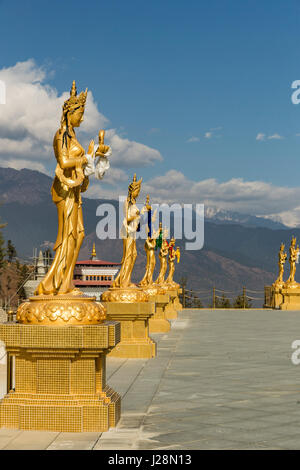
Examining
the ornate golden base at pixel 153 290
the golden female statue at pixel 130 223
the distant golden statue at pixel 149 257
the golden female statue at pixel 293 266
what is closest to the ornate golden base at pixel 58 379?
the golden female statue at pixel 130 223

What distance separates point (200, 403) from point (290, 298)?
22.8 meters

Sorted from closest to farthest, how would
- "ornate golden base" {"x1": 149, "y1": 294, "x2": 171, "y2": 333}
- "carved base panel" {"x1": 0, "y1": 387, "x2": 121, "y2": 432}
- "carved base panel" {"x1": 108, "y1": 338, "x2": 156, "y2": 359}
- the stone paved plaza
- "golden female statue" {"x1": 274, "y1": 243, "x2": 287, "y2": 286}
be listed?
the stone paved plaza < "carved base panel" {"x1": 0, "y1": 387, "x2": 121, "y2": 432} < "carved base panel" {"x1": 108, "y1": 338, "x2": 156, "y2": 359} < "ornate golden base" {"x1": 149, "y1": 294, "x2": 171, "y2": 333} < "golden female statue" {"x1": 274, "y1": 243, "x2": 287, "y2": 286}

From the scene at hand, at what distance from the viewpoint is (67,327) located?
5.24 m

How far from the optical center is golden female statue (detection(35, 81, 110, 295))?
5641 mm

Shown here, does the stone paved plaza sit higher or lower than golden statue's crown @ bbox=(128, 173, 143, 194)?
lower

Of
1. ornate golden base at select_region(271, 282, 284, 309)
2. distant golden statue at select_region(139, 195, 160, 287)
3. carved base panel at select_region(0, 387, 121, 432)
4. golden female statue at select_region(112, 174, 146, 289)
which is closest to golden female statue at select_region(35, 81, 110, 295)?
carved base panel at select_region(0, 387, 121, 432)

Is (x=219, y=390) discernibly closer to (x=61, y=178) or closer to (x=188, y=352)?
(x=61, y=178)

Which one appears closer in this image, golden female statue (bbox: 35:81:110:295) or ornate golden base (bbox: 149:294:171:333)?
golden female statue (bbox: 35:81:110:295)

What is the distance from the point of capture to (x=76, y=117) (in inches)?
231

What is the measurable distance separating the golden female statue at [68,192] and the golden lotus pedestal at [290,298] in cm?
2354

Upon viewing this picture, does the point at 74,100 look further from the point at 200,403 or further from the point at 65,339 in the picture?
the point at 200,403

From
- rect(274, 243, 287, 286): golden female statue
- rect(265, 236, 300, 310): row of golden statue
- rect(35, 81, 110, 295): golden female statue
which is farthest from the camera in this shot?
rect(274, 243, 287, 286): golden female statue

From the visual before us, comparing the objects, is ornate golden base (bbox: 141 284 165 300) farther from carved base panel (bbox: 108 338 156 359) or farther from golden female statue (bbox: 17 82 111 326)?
golden female statue (bbox: 17 82 111 326)
